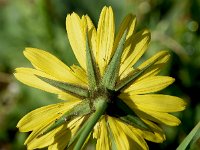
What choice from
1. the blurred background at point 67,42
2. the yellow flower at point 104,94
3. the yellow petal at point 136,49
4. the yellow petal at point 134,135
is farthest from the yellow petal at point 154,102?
the blurred background at point 67,42

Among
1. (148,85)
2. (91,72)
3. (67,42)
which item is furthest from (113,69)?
(67,42)

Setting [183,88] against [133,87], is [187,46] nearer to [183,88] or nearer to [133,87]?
[183,88]

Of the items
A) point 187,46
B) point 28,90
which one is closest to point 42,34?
point 28,90

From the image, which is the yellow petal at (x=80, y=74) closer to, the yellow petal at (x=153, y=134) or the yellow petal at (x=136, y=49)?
the yellow petal at (x=136, y=49)

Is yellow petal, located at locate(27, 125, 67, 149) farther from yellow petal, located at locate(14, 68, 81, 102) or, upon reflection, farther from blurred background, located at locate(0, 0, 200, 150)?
blurred background, located at locate(0, 0, 200, 150)

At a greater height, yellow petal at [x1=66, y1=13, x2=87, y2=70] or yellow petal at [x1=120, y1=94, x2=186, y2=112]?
yellow petal at [x1=66, y1=13, x2=87, y2=70]

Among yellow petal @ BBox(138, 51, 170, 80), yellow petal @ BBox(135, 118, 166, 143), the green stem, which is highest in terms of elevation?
yellow petal @ BBox(138, 51, 170, 80)

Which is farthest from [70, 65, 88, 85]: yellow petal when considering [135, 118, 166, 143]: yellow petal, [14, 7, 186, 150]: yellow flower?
[135, 118, 166, 143]: yellow petal
